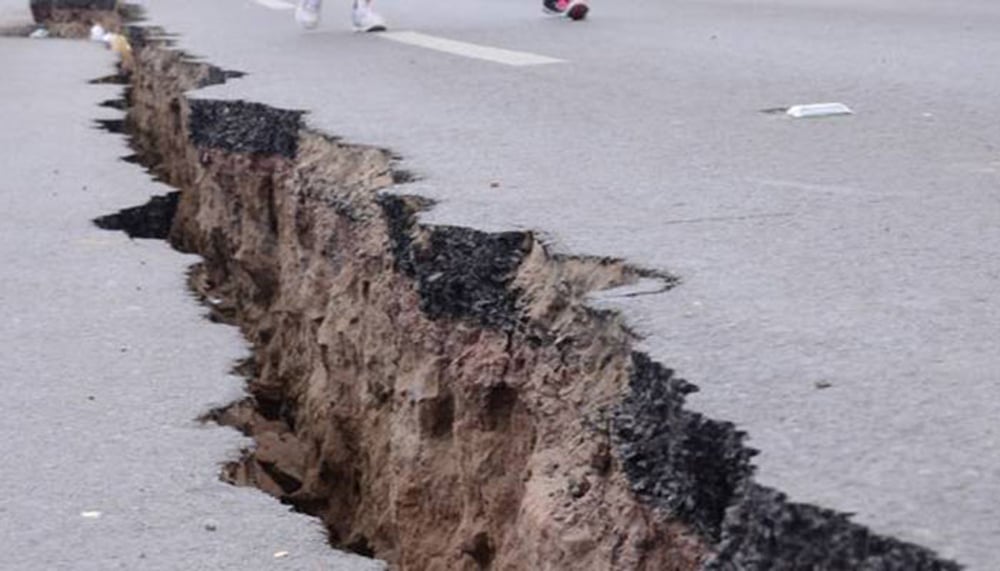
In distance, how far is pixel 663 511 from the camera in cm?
271

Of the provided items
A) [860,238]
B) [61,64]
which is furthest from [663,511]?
[61,64]

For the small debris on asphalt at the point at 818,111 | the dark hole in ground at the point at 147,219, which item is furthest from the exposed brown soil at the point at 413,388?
the small debris on asphalt at the point at 818,111

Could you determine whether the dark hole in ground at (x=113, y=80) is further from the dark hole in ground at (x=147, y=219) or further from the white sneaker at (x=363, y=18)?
the dark hole in ground at (x=147, y=219)

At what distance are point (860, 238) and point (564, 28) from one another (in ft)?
22.4

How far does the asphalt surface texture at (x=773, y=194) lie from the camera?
267 centimetres

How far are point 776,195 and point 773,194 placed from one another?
20 mm

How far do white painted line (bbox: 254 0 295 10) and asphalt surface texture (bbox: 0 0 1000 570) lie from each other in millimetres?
2905

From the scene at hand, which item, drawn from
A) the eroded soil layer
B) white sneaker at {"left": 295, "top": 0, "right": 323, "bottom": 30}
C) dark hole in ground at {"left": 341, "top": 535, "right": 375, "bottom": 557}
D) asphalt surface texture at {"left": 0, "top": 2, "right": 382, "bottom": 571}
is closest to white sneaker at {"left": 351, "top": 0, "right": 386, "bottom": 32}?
white sneaker at {"left": 295, "top": 0, "right": 323, "bottom": 30}

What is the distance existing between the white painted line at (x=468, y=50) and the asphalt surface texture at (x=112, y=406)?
2.04m

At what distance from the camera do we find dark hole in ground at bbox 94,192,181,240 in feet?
21.3

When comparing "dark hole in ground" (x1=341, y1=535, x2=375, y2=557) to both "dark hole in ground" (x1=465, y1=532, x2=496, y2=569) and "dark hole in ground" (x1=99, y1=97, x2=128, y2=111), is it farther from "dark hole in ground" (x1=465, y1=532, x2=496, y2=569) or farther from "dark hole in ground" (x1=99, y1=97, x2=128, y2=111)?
"dark hole in ground" (x1=99, y1=97, x2=128, y2=111)

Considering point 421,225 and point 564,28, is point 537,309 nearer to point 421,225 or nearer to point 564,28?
point 421,225

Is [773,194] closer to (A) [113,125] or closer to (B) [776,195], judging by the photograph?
(B) [776,195]

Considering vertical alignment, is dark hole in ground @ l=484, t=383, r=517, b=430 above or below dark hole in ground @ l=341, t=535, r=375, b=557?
above
